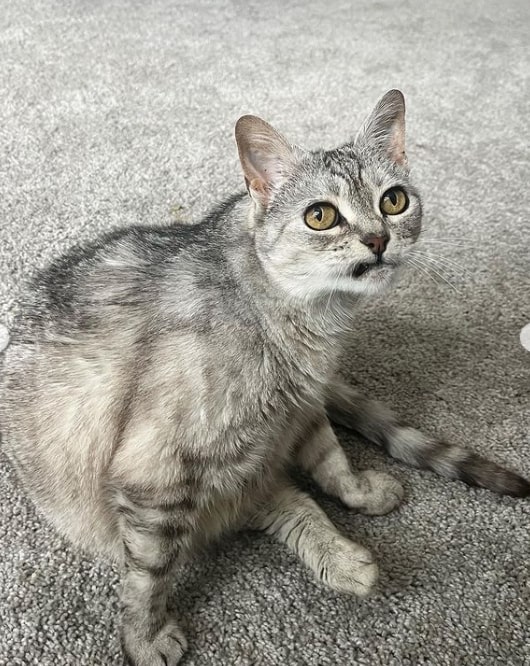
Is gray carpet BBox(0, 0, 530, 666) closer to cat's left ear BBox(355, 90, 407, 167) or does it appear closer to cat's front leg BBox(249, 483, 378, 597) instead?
cat's front leg BBox(249, 483, 378, 597)

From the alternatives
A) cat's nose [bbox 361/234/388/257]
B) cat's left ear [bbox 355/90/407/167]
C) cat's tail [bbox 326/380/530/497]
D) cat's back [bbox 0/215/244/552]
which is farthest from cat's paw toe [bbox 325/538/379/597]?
cat's left ear [bbox 355/90/407/167]

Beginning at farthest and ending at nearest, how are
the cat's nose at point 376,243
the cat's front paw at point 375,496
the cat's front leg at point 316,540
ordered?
the cat's front paw at point 375,496 < the cat's front leg at point 316,540 < the cat's nose at point 376,243

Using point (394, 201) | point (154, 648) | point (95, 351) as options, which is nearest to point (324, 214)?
point (394, 201)

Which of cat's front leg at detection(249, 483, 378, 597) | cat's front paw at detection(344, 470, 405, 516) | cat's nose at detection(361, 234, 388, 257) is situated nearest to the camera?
cat's nose at detection(361, 234, 388, 257)

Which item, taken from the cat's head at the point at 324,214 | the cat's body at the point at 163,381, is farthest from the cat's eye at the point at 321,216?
the cat's body at the point at 163,381

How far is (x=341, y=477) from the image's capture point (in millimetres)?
1137

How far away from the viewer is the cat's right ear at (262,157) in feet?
3.07

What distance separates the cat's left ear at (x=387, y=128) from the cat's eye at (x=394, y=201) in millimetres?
99

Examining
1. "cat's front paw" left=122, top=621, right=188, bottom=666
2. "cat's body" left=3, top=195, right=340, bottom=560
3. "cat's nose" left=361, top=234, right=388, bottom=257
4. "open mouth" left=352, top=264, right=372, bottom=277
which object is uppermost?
"cat's nose" left=361, top=234, right=388, bottom=257

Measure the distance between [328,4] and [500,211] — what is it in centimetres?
174

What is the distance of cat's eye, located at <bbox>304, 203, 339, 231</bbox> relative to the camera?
0.92 metres

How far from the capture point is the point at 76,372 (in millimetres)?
988

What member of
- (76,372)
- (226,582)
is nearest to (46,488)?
(76,372)

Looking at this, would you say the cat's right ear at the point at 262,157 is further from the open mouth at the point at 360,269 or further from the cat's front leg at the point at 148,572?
the cat's front leg at the point at 148,572
